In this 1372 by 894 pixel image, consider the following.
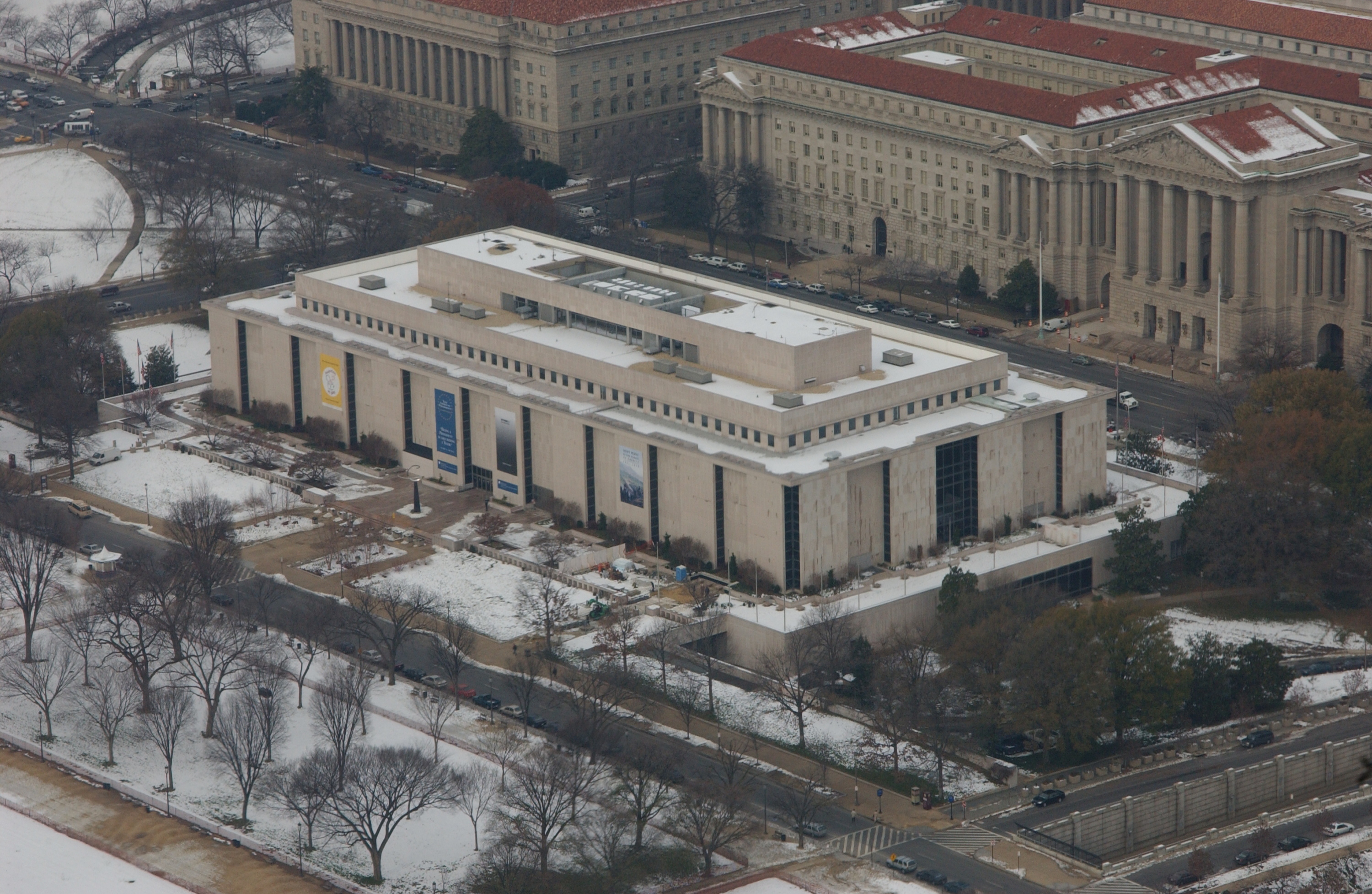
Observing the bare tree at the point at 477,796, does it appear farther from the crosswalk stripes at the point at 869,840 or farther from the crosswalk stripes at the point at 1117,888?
the crosswalk stripes at the point at 1117,888

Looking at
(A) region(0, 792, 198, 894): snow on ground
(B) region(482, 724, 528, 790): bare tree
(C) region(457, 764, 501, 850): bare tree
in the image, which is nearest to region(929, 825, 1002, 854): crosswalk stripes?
(C) region(457, 764, 501, 850): bare tree

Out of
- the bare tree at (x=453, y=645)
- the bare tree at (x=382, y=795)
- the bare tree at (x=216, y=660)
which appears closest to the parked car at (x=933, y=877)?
the bare tree at (x=382, y=795)

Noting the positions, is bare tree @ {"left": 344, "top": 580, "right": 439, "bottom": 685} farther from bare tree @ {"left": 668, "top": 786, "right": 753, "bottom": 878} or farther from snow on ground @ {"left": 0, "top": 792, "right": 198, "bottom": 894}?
bare tree @ {"left": 668, "top": 786, "right": 753, "bottom": 878}

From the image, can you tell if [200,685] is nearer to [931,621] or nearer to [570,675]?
[570,675]

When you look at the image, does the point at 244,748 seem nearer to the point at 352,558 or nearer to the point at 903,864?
the point at 352,558

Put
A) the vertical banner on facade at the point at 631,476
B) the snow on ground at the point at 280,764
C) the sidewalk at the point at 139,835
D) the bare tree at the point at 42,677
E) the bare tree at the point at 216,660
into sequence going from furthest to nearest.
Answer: the vertical banner on facade at the point at 631,476
the bare tree at the point at 42,677
the bare tree at the point at 216,660
the snow on ground at the point at 280,764
the sidewalk at the point at 139,835
